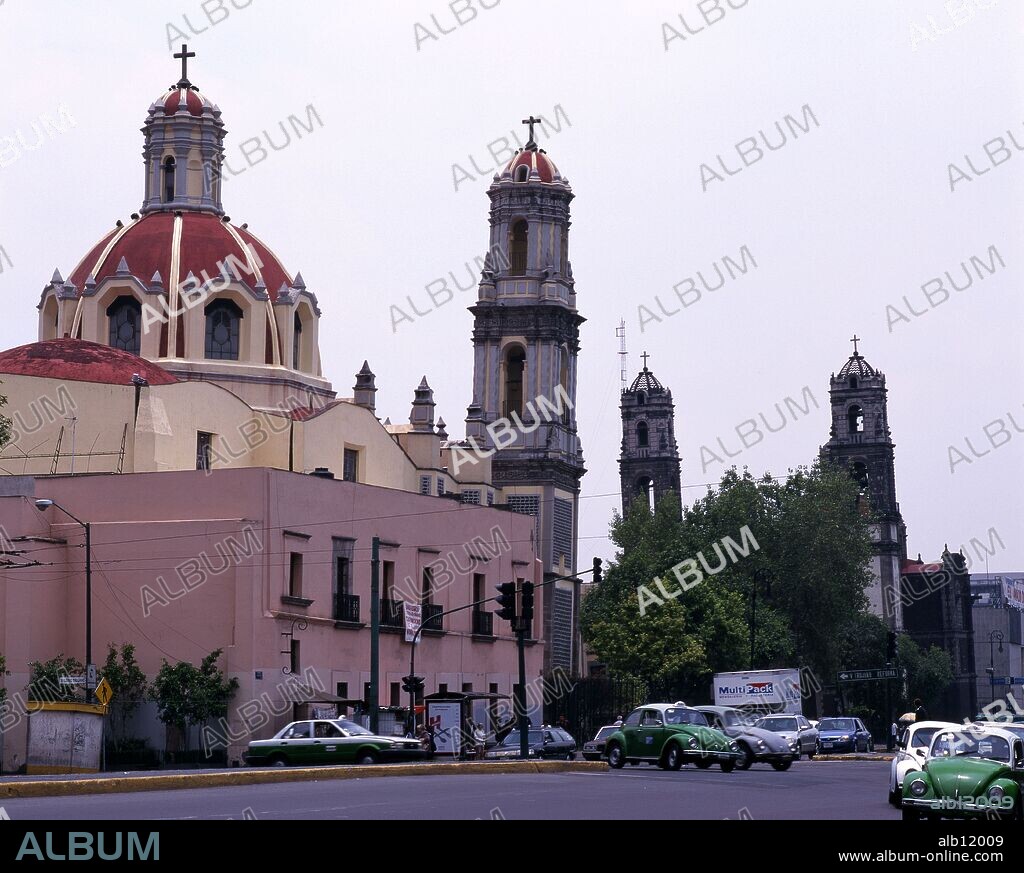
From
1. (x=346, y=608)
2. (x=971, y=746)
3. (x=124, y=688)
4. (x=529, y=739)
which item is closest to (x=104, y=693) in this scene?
(x=124, y=688)

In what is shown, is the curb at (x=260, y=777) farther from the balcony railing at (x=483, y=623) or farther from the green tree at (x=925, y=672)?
the green tree at (x=925, y=672)

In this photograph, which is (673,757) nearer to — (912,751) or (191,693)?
(912,751)

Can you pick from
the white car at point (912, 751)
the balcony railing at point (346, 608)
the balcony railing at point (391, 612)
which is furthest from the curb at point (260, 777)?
the balcony railing at point (391, 612)

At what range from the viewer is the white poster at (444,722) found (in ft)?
154

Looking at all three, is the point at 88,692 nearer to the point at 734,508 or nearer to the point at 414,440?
the point at 414,440

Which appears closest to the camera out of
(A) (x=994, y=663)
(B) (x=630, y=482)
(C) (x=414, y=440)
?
(C) (x=414, y=440)

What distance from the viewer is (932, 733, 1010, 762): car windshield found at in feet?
79.2

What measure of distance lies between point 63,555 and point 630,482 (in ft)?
330

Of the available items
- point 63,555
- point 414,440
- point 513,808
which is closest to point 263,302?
point 414,440

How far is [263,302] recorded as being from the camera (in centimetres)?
7262

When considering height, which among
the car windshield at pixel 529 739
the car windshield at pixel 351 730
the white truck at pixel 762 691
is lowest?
the car windshield at pixel 529 739

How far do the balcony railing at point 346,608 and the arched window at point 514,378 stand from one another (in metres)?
34.1

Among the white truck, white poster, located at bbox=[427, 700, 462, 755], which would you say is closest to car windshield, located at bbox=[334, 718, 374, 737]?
white poster, located at bbox=[427, 700, 462, 755]

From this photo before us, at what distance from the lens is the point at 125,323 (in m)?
72.4
